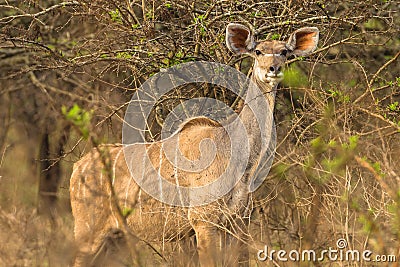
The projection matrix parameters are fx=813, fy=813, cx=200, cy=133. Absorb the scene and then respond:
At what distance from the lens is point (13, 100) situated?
9.89 meters

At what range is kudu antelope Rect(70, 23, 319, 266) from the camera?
5.09 m

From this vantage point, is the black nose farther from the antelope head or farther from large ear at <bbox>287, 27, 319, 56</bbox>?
large ear at <bbox>287, 27, 319, 56</bbox>

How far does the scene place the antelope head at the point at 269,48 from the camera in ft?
16.8

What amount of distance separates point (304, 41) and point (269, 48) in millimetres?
299

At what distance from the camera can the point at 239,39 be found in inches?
209

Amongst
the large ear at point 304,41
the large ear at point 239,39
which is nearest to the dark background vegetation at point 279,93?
the large ear at point 304,41

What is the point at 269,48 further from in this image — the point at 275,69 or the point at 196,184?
the point at 196,184

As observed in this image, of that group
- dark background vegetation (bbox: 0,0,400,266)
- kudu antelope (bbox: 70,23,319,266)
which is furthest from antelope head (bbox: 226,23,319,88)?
dark background vegetation (bbox: 0,0,400,266)

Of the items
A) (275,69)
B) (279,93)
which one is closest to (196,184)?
(275,69)

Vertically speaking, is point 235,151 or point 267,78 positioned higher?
point 267,78

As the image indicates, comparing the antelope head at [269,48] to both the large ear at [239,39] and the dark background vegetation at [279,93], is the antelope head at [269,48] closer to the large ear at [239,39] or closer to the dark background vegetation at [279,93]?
the large ear at [239,39]

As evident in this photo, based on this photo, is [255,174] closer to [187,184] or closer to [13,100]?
[187,184]

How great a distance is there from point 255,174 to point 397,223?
1.80m

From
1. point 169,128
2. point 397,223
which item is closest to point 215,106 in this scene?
point 169,128
